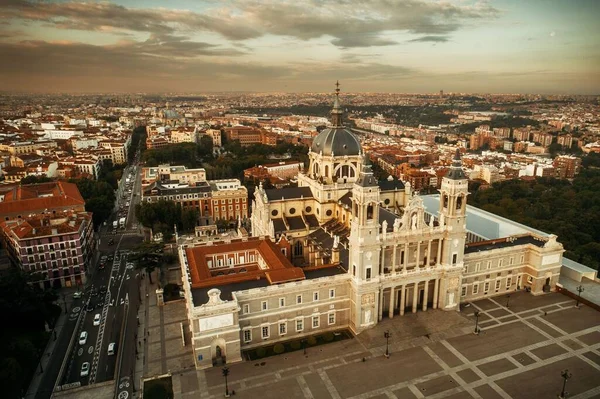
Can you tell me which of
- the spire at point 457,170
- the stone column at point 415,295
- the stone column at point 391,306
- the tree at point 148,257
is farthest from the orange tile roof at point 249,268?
the spire at point 457,170

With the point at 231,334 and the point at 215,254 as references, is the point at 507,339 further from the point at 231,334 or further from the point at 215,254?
the point at 215,254

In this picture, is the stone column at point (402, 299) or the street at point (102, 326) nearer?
the street at point (102, 326)

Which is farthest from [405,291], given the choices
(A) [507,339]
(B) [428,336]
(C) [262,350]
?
(C) [262,350]

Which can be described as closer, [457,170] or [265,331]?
[265,331]

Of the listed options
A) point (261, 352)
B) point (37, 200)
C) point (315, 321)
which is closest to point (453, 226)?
point (315, 321)

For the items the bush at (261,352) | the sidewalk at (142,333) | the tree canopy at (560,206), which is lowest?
the sidewalk at (142,333)

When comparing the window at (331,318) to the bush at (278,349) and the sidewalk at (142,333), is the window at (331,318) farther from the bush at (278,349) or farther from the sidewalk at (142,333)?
the sidewalk at (142,333)

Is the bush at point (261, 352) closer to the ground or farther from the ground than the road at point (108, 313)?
farther from the ground

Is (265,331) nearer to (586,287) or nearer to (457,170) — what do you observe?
(457,170)

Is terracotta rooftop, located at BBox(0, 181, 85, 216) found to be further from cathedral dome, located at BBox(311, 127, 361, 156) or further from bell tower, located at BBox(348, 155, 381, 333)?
bell tower, located at BBox(348, 155, 381, 333)
